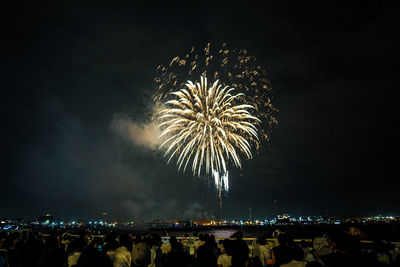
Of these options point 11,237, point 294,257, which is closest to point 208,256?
point 294,257

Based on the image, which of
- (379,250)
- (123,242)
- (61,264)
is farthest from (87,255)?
(379,250)

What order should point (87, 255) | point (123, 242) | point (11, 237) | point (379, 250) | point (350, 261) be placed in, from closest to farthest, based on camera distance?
point (350, 261) → point (87, 255) → point (379, 250) → point (123, 242) → point (11, 237)

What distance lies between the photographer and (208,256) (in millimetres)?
6188

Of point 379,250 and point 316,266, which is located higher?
point 316,266

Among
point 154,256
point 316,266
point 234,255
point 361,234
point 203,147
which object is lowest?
point 154,256

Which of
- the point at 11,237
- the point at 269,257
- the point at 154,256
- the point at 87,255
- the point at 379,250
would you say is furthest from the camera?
the point at 11,237

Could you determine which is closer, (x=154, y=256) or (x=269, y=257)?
(x=269, y=257)

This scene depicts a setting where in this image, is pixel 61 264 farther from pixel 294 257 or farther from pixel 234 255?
pixel 294 257

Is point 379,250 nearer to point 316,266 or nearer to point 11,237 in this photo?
point 316,266

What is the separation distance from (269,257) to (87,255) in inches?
238

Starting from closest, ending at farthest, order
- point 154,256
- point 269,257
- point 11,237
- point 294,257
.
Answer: point 294,257 < point 269,257 < point 154,256 < point 11,237

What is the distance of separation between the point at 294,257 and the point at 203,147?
110 feet

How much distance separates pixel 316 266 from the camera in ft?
11.5

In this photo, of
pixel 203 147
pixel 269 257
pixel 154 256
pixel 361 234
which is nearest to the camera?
pixel 361 234
